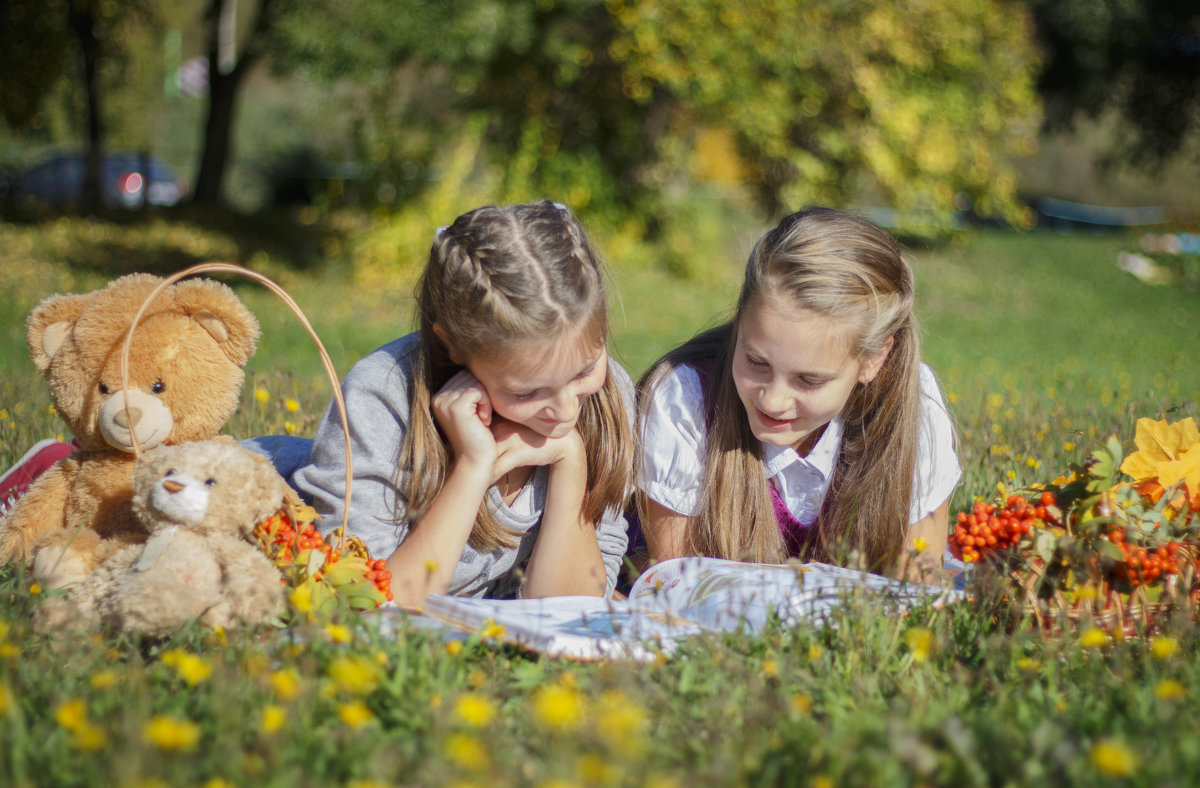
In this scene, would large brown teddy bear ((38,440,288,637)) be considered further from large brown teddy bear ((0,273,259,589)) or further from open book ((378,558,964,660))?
open book ((378,558,964,660))

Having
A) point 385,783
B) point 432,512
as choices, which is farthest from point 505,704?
point 432,512

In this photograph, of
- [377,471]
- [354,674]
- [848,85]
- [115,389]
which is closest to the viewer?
[354,674]

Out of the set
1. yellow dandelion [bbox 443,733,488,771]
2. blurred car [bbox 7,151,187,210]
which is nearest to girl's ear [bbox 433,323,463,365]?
yellow dandelion [bbox 443,733,488,771]

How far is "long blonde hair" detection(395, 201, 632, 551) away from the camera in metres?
2.41

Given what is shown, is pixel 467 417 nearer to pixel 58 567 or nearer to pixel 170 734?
pixel 58 567

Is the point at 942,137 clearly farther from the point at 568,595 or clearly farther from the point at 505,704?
the point at 505,704

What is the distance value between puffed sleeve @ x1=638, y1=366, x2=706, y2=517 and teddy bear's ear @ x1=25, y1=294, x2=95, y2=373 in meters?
1.50

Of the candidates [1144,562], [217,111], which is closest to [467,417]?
[1144,562]

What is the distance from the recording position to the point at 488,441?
8.25ft

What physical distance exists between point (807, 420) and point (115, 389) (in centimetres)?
173

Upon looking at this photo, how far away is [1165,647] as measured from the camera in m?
1.79

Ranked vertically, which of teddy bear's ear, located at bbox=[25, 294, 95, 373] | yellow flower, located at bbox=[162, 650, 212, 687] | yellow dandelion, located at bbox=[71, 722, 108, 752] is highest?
teddy bear's ear, located at bbox=[25, 294, 95, 373]

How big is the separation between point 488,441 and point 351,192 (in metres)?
8.51

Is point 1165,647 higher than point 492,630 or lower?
higher
